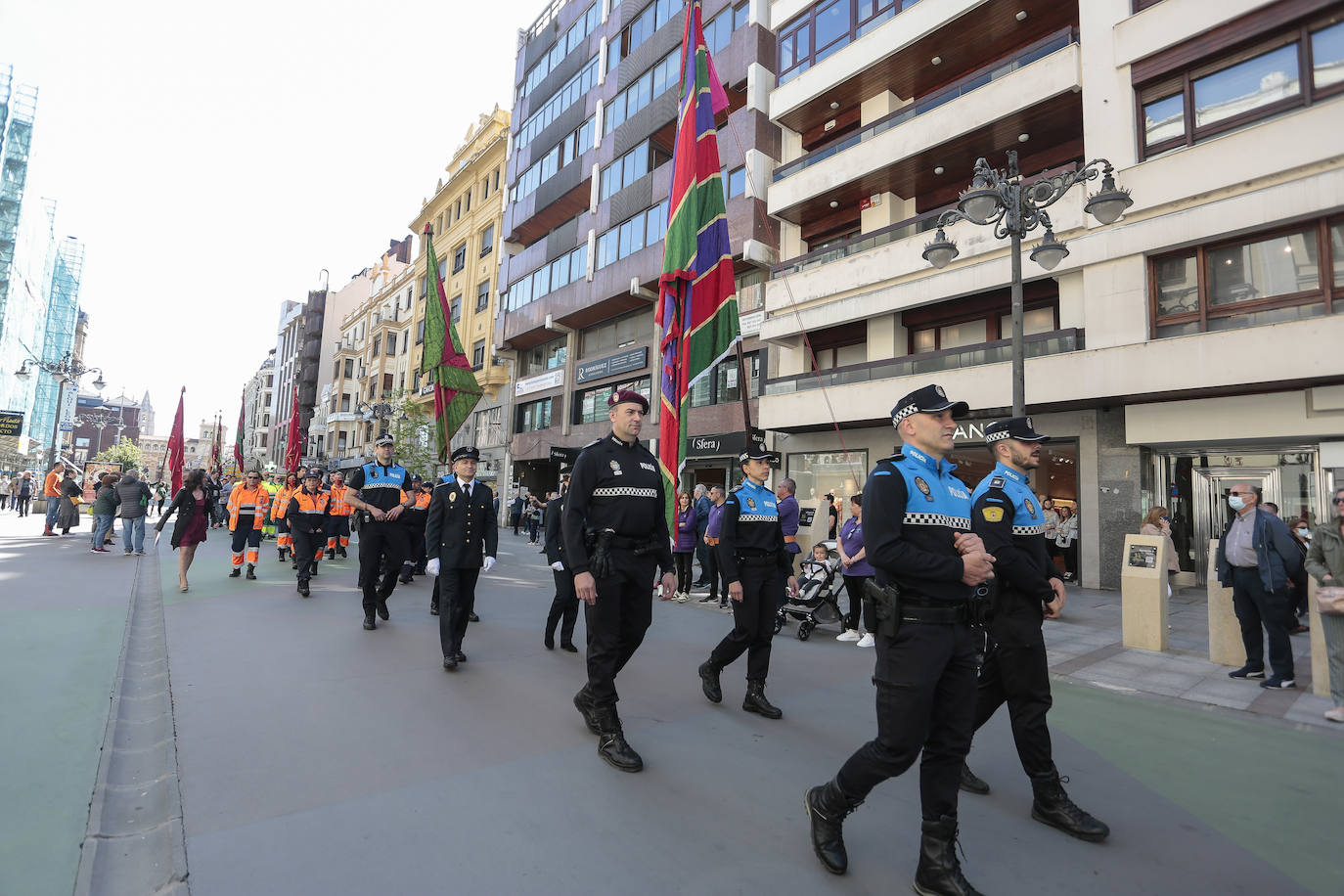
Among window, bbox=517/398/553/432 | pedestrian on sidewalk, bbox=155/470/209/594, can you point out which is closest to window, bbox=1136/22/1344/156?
pedestrian on sidewalk, bbox=155/470/209/594

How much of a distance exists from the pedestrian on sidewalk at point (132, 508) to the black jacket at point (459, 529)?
12136 millimetres

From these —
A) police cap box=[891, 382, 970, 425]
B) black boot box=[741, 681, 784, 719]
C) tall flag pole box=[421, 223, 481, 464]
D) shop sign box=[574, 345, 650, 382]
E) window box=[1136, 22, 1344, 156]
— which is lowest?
black boot box=[741, 681, 784, 719]

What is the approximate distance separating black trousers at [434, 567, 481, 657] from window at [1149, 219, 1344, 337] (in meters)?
14.3

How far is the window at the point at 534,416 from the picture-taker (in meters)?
34.0

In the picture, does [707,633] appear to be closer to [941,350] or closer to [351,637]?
[351,637]

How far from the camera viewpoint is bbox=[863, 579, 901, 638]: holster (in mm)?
2838

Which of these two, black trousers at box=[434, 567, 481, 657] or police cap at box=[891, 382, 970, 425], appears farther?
black trousers at box=[434, 567, 481, 657]

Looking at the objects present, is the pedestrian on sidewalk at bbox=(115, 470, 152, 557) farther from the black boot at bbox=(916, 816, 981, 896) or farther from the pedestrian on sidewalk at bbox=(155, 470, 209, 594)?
the black boot at bbox=(916, 816, 981, 896)

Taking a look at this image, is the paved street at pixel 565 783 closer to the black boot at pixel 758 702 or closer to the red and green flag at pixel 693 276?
the black boot at pixel 758 702

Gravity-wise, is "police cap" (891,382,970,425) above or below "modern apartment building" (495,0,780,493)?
below

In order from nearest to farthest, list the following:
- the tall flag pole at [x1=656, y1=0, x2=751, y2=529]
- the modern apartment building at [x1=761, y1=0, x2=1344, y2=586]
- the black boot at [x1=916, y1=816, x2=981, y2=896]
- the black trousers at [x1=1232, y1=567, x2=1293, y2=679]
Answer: the black boot at [x1=916, y1=816, x2=981, y2=896] < the black trousers at [x1=1232, y1=567, x2=1293, y2=679] < the tall flag pole at [x1=656, y1=0, x2=751, y2=529] < the modern apartment building at [x1=761, y1=0, x2=1344, y2=586]

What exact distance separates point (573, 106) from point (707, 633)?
30694 mm

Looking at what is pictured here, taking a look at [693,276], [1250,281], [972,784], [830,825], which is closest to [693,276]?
[693,276]

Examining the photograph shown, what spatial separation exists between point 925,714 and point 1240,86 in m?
16.2
